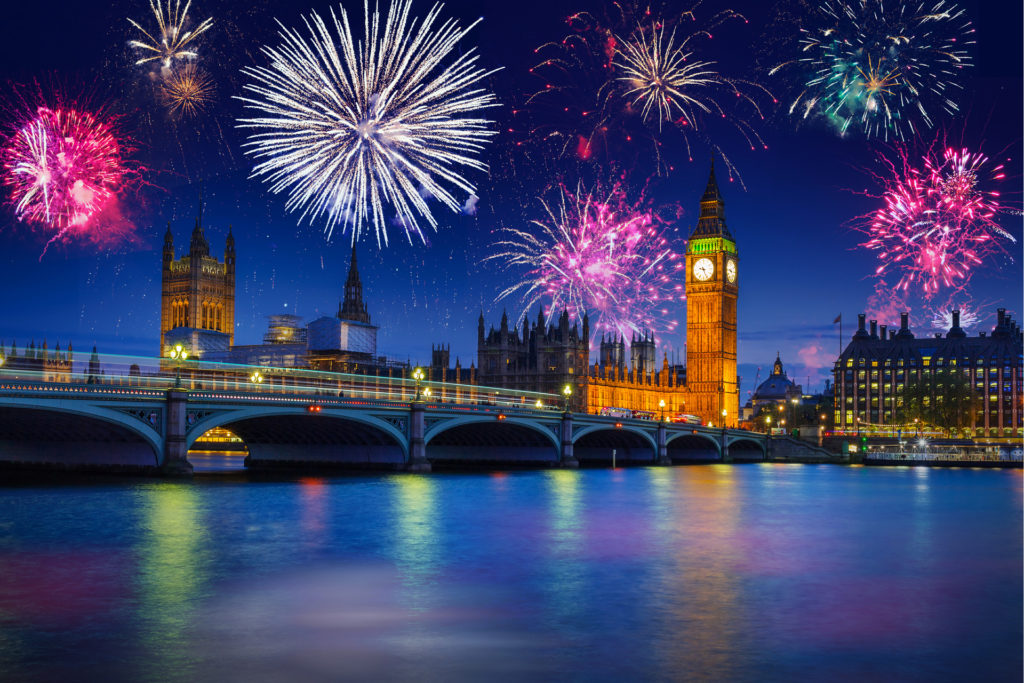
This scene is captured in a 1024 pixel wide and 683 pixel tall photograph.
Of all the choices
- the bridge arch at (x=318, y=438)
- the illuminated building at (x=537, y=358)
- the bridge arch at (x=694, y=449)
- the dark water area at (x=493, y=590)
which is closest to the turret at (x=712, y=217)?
the illuminated building at (x=537, y=358)

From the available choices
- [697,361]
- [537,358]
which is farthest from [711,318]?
[537,358]

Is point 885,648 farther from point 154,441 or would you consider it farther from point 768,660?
point 154,441

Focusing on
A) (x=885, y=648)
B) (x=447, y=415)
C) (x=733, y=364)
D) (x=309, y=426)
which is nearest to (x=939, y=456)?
(x=733, y=364)

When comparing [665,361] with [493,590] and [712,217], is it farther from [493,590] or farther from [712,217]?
[493,590]

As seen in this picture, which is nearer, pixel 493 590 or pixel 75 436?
pixel 493 590

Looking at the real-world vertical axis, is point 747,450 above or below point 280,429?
below

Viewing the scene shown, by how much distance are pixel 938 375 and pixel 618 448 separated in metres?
75.7

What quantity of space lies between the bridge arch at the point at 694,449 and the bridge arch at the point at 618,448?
9.26 m

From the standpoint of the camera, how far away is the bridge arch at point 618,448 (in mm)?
108812

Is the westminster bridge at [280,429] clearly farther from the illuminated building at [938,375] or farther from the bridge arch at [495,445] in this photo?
the illuminated building at [938,375]

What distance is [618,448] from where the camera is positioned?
116312 mm

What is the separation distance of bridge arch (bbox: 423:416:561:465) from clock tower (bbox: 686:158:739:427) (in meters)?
81.7

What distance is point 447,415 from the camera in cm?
7544

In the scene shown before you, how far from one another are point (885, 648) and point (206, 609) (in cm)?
1365
